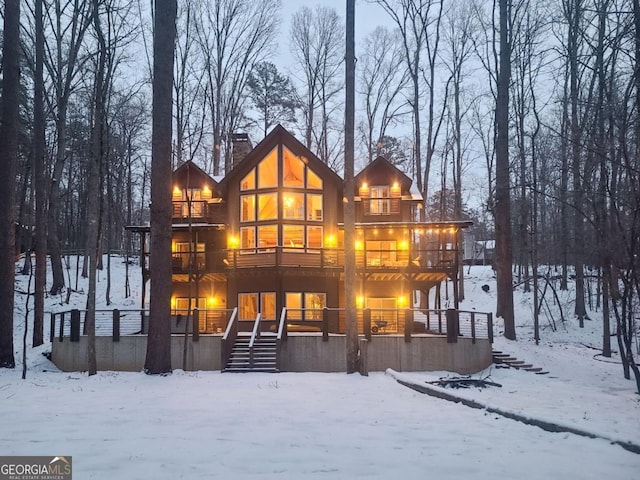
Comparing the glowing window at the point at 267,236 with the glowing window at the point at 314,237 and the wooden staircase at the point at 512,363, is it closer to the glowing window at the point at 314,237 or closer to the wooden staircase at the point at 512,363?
the glowing window at the point at 314,237

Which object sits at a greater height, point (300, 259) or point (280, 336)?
point (300, 259)

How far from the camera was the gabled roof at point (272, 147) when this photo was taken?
1992 cm

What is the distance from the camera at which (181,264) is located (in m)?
21.8

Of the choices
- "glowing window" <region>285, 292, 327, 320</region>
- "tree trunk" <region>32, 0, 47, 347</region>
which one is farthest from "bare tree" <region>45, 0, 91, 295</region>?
"glowing window" <region>285, 292, 327, 320</region>

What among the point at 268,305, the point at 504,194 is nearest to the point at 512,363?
the point at 504,194

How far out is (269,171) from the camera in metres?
20.2

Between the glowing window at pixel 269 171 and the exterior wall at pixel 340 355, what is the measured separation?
7457mm

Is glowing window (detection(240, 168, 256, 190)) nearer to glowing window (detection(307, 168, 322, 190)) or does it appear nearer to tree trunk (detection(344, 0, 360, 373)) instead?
glowing window (detection(307, 168, 322, 190))

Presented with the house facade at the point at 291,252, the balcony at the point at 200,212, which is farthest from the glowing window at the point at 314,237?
the balcony at the point at 200,212

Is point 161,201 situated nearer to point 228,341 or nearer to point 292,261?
point 228,341

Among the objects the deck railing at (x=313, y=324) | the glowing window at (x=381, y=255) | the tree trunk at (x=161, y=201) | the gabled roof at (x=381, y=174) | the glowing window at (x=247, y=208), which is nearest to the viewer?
the tree trunk at (x=161, y=201)

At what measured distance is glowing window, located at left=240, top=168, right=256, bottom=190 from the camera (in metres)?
20.4

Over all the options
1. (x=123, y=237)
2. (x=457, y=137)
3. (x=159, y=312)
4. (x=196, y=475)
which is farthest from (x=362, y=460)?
(x=123, y=237)

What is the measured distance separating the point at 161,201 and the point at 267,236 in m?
9.42
